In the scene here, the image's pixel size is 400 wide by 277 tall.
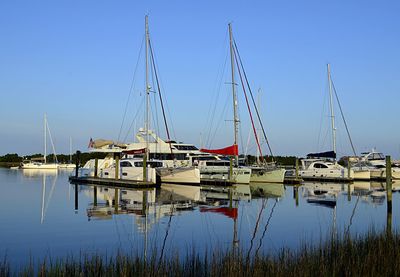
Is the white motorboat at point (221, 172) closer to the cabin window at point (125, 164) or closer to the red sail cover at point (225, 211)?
the cabin window at point (125, 164)

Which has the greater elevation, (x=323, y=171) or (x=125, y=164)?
(x=125, y=164)

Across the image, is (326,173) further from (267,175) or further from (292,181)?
(267,175)

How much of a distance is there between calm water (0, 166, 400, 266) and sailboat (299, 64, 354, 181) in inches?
745

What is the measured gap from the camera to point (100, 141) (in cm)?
5706

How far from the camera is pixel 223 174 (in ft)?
147

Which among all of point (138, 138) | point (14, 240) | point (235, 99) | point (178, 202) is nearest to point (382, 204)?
point (178, 202)

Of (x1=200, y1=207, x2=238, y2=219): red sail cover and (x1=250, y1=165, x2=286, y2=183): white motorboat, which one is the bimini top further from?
(x1=200, y1=207, x2=238, y2=219): red sail cover

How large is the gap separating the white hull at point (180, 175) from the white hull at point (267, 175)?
7023 mm

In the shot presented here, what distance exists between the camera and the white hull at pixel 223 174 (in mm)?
42531

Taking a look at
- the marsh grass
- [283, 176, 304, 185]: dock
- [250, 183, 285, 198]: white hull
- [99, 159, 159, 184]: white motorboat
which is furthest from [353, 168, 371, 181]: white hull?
the marsh grass

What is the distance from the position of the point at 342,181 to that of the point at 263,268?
43.6 meters

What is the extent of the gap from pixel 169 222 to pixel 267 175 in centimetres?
2740

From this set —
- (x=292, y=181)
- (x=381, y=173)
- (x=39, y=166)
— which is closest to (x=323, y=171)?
(x=292, y=181)

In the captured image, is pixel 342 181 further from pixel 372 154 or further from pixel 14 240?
pixel 14 240
